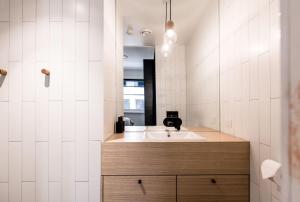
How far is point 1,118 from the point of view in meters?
1.31

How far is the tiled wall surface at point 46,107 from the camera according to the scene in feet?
4.28

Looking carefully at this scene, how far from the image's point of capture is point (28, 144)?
1306 millimetres

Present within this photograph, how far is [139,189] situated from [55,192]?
0.54m

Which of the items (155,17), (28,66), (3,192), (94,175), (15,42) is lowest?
(3,192)

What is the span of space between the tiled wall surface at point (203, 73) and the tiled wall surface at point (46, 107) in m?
0.93

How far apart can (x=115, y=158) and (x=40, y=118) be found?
55 centimetres

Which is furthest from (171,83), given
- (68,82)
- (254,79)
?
(68,82)

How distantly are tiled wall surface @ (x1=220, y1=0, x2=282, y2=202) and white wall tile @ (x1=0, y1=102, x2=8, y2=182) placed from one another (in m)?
1.52

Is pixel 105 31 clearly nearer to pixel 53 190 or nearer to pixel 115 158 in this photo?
pixel 115 158

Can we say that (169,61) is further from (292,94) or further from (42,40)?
(292,94)

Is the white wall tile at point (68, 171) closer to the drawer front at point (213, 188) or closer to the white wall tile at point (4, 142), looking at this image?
the white wall tile at point (4, 142)

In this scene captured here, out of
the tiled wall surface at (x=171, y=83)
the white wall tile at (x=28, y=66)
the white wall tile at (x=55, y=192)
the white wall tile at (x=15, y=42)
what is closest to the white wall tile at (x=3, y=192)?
the white wall tile at (x=55, y=192)

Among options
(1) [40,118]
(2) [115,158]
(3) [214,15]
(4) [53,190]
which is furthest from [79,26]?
(3) [214,15]

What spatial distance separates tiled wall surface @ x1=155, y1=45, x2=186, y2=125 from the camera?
189cm
